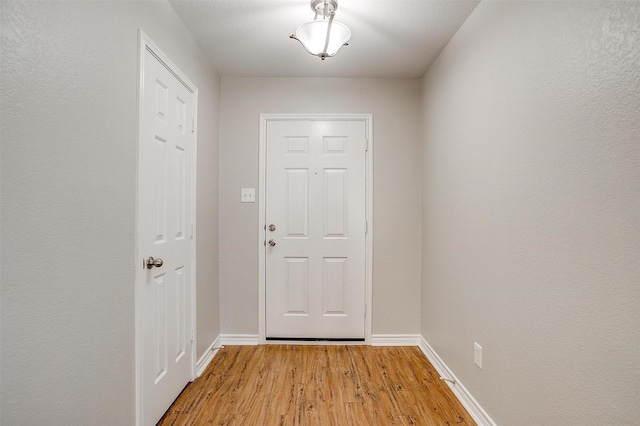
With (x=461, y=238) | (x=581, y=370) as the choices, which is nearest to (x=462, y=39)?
(x=461, y=238)

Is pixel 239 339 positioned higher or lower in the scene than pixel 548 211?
lower

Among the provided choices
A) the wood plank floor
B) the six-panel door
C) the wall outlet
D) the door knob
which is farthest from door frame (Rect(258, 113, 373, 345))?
the door knob

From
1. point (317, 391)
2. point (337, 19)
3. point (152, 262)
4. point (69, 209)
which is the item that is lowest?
point (317, 391)

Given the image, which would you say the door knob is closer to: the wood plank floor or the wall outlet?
the wood plank floor

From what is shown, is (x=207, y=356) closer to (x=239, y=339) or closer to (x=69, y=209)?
(x=239, y=339)

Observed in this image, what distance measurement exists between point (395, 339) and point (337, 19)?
259 cm

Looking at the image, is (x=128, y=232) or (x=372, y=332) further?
(x=372, y=332)

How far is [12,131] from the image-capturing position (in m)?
0.91

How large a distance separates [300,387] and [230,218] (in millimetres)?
1516

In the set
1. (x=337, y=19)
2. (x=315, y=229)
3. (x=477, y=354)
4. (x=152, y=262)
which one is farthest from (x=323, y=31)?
(x=477, y=354)

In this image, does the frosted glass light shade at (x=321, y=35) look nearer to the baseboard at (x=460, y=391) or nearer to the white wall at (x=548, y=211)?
the white wall at (x=548, y=211)

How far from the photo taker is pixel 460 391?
6.77ft

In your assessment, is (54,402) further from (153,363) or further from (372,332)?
(372,332)

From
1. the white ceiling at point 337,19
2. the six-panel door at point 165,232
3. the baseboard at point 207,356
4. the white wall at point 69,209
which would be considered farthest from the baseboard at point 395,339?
the white ceiling at point 337,19
